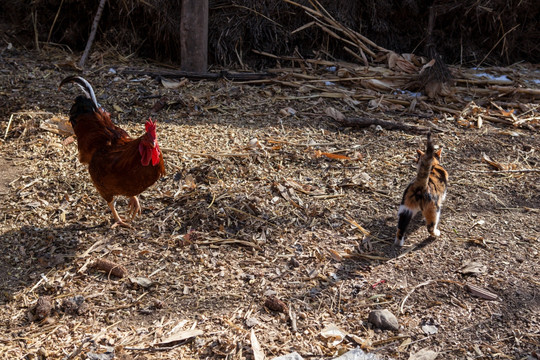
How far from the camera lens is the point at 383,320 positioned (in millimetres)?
2902

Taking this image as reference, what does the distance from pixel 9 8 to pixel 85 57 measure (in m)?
2.05

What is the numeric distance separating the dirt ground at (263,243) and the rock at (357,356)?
0.07 metres

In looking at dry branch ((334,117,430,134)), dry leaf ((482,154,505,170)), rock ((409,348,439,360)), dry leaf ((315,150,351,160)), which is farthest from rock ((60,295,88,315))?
dry leaf ((482,154,505,170))

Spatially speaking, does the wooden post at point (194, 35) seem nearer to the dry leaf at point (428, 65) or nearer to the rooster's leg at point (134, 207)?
the dry leaf at point (428, 65)

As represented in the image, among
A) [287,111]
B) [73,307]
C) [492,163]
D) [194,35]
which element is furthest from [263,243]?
[194,35]

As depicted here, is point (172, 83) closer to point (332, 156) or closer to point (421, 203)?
point (332, 156)

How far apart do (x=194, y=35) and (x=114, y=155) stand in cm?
321

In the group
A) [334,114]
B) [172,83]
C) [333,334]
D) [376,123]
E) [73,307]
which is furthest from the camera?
[172,83]

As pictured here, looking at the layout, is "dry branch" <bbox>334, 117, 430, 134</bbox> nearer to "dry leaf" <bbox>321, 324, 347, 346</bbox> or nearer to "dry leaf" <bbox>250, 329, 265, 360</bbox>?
"dry leaf" <bbox>321, 324, 347, 346</bbox>

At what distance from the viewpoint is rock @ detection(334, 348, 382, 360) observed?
8.65ft

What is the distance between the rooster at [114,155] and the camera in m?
3.38

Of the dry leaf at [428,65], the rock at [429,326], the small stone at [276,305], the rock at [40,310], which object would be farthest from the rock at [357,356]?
the dry leaf at [428,65]

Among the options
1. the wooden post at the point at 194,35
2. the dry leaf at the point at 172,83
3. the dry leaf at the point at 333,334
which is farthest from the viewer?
the wooden post at the point at 194,35

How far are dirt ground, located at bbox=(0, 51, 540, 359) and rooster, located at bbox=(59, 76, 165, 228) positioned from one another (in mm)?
397
